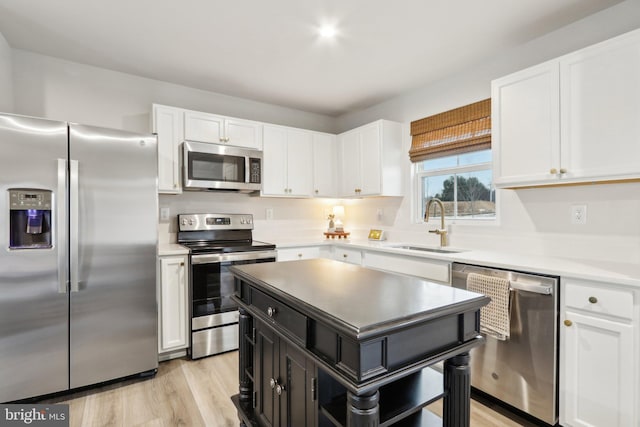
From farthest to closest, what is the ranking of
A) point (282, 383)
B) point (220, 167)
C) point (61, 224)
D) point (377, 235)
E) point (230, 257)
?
point (377, 235)
point (220, 167)
point (230, 257)
point (61, 224)
point (282, 383)

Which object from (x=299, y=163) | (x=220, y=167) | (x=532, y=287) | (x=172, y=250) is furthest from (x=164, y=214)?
(x=532, y=287)

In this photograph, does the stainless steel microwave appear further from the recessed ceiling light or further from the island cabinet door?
the island cabinet door

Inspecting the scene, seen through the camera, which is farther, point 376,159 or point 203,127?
point 376,159

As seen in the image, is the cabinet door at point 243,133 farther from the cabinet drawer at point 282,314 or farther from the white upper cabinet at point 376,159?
the cabinet drawer at point 282,314

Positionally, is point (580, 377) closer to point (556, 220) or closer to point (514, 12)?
point (556, 220)

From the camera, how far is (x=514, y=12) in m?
2.05

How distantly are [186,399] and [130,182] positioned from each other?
5.04ft

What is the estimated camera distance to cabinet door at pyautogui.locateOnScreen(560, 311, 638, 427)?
153cm

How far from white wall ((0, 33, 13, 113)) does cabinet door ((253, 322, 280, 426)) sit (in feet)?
8.47

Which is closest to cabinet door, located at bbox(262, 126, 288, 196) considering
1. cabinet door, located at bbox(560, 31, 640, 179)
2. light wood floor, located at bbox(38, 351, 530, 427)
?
light wood floor, located at bbox(38, 351, 530, 427)

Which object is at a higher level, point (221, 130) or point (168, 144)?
point (221, 130)

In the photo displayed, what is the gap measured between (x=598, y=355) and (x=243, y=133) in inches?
125

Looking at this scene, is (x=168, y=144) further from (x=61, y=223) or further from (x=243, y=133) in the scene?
(x=61, y=223)

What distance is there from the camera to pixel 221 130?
3191 mm
